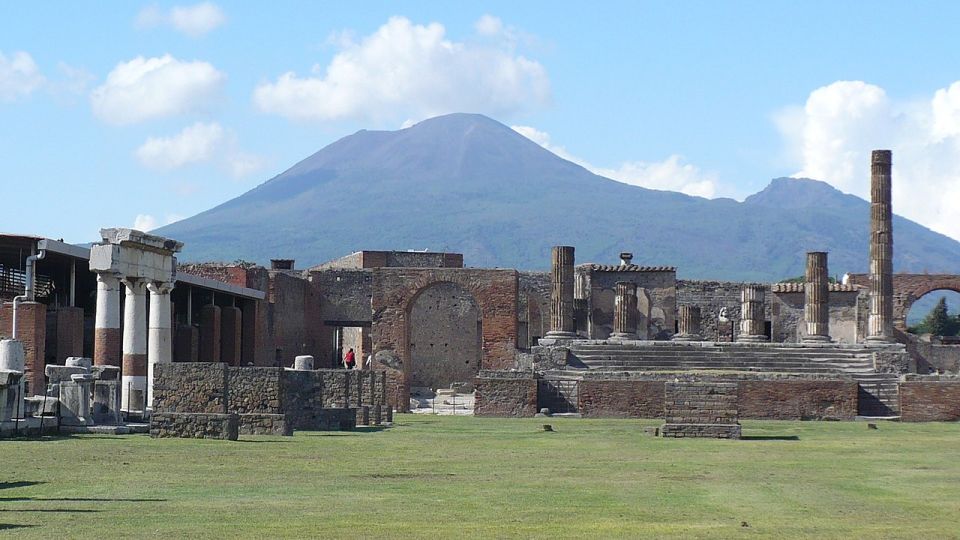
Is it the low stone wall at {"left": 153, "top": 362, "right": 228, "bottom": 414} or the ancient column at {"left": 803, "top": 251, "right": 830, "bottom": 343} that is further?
the ancient column at {"left": 803, "top": 251, "right": 830, "bottom": 343}

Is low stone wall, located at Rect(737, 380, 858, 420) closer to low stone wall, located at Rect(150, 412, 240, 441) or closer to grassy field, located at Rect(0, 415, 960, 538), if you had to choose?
grassy field, located at Rect(0, 415, 960, 538)

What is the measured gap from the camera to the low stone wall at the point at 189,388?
2597 cm

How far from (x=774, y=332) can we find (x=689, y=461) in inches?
1816

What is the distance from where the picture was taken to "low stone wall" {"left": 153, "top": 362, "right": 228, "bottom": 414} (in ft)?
85.2

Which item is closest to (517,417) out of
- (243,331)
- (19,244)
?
(19,244)

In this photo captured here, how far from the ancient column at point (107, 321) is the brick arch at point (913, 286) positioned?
49.6 metres

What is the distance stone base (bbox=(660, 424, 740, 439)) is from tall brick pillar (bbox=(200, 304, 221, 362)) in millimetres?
21276

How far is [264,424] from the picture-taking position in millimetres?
26516

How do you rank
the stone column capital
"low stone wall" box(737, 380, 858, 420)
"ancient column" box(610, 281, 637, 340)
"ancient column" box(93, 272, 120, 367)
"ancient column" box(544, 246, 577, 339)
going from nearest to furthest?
"ancient column" box(93, 272, 120, 367), the stone column capital, "low stone wall" box(737, 380, 858, 420), "ancient column" box(544, 246, 577, 339), "ancient column" box(610, 281, 637, 340)

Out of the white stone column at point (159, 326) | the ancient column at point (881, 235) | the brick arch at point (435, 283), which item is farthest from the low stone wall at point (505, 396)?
the ancient column at point (881, 235)

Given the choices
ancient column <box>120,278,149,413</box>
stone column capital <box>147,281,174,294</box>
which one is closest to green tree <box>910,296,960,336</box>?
stone column capital <box>147,281,174,294</box>

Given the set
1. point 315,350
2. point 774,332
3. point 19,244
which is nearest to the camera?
point 19,244

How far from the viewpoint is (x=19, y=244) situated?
33.9 metres

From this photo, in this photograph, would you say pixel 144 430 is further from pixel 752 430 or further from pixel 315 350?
pixel 315 350
